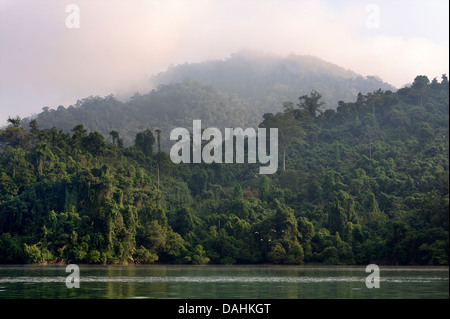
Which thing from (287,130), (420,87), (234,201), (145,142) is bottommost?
(234,201)

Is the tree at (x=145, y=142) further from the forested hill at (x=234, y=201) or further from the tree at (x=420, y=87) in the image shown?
the tree at (x=420, y=87)

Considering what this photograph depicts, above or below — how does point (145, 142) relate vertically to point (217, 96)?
below

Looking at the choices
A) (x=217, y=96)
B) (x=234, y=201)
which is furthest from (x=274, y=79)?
(x=234, y=201)

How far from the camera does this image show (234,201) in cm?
5497

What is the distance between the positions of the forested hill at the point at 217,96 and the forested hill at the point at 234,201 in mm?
24650

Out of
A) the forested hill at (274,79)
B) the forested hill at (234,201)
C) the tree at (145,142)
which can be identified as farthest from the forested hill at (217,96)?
the forested hill at (234,201)

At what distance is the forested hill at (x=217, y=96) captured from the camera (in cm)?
9619

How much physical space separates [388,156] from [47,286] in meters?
48.2

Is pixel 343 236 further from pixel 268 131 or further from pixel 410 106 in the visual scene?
pixel 410 106

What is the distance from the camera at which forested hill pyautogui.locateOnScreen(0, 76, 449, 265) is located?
45.6m

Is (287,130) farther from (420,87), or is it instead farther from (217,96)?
(217,96)

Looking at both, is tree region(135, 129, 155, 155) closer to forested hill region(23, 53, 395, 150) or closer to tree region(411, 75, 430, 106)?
forested hill region(23, 53, 395, 150)

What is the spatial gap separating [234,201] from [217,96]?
182ft

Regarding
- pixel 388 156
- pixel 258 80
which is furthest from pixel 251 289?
pixel 258 80
